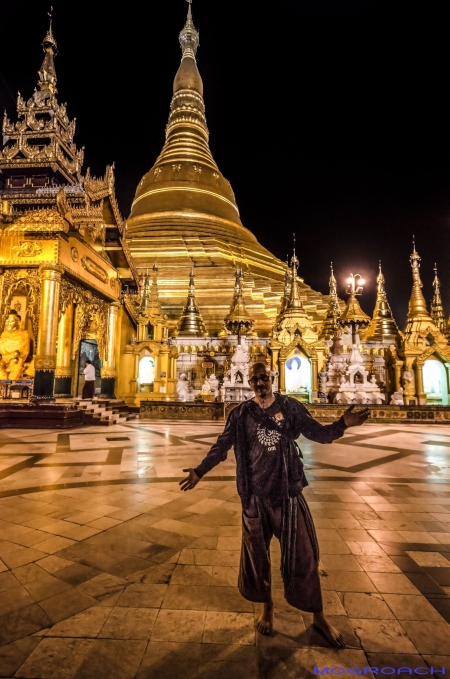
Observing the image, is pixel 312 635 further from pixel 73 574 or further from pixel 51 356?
pixel 51 356

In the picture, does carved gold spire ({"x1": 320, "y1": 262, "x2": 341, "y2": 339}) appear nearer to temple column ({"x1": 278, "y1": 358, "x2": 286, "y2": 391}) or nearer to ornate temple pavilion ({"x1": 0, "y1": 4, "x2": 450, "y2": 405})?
ornate temple pavilion ({"x1": 0, "y1": 4, "x2": 450, "y2": 405})

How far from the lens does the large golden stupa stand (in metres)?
25.0

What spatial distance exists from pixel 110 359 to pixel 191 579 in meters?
14.1

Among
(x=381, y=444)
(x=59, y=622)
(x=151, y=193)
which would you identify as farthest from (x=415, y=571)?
(x=151, y=193)

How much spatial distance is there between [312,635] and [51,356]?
431 inches

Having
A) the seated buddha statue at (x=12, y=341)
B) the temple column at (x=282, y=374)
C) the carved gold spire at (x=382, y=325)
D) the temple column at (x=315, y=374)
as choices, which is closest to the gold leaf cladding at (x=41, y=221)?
the seated buddha statue at (x=12, y=341)

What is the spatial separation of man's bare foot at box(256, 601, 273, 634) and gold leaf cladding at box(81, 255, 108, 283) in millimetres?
13050

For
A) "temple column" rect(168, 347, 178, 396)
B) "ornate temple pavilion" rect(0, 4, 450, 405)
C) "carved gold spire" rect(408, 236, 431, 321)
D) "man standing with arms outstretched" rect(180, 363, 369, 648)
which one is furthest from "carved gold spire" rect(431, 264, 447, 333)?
"man standing with arms outstretched" rect(180, 363, 369, 648)

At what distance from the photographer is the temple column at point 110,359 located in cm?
1554

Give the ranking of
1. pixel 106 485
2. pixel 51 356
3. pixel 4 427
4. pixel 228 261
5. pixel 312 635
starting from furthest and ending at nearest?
pixel 228 261 → pixel 51 356 → pixel 4 427 → pixel 106 485 → pixel 312 635

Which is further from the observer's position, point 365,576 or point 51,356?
point 51,356

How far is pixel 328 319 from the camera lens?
22922mm

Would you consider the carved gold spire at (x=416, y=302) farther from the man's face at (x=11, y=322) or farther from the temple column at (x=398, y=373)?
the man's face at (x=11, y=322)

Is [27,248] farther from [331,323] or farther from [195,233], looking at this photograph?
[195,233]
